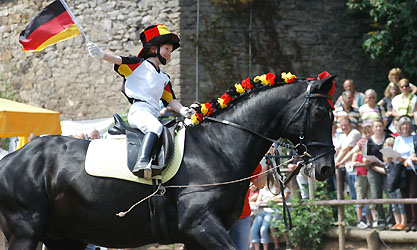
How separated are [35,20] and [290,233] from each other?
6668 millimetres

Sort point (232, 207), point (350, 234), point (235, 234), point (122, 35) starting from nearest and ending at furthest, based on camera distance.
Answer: point (232, 207) → point (235, 234) → point (350, 234) → point (122, 35)

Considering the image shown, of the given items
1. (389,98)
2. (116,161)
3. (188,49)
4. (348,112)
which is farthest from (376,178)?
(188,49)

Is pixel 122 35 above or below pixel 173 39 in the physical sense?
above

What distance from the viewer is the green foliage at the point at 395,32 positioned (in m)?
18.6

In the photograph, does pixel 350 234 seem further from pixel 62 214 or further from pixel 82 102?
pixel 82 102

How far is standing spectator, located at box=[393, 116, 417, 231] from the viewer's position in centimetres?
1138

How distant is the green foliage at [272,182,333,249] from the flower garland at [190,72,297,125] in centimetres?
588

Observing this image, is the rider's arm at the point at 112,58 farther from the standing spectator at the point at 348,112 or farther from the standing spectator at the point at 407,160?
the standing spectator at the point at 348,112

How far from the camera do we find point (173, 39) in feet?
23.4

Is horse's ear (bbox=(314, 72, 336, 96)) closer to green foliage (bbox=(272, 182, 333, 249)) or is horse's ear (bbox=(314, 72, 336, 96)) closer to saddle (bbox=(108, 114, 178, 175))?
saddle (bbox=(108, 114, 178, 175))

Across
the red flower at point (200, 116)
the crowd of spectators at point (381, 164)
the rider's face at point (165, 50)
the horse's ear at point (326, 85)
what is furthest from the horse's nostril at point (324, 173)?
the crowd of spectators at point (381, 164)

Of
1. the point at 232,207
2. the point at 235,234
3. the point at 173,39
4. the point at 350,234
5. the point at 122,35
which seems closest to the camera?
the point at 232,207

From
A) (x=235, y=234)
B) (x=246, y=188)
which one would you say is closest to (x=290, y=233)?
(x=235, y=234)

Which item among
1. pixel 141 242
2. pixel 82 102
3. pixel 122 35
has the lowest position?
pixel 141 242
